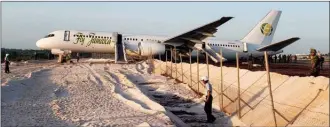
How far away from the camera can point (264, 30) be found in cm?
4212

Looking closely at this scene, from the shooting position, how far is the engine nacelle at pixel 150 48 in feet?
117

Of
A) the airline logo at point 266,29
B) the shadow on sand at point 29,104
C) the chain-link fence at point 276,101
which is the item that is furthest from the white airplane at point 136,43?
the chain-link fence at point 276,101

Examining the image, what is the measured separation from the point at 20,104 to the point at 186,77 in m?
10.7

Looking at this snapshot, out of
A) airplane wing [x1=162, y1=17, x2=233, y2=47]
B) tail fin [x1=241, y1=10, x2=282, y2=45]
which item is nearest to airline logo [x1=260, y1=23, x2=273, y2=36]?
tail fin [x1=241, y1=10, x2=282, y2=45]

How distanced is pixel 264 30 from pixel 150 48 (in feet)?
43.4

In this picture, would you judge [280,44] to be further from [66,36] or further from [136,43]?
[66,36]

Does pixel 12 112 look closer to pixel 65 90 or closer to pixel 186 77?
pixel 65 90

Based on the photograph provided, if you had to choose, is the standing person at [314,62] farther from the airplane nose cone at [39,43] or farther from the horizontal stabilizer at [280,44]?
the airplane nose cone at [39,43]

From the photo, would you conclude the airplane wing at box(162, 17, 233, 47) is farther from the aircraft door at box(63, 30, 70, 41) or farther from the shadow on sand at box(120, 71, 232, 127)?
the shadow on sand at box(120, 71, 232, 127)

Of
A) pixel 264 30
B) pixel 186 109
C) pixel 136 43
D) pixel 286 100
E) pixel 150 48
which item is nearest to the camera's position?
pixel 286 100

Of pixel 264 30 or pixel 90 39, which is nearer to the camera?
pixel 90 39

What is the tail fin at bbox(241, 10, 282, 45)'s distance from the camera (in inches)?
1650

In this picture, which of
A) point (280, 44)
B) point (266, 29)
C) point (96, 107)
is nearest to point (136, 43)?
point (280, 44)

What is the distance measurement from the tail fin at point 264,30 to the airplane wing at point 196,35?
714 cm
